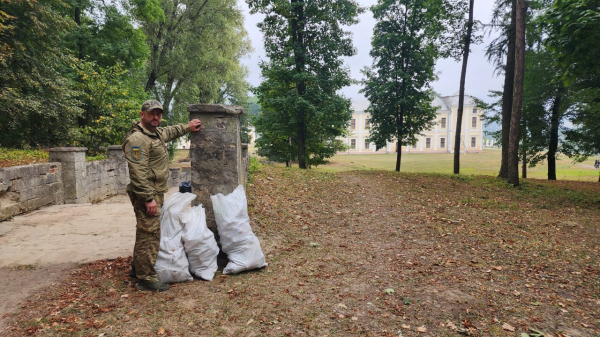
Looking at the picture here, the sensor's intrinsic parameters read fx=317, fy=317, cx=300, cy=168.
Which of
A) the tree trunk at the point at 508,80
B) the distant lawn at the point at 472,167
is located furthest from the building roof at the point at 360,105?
the tree trunk at the point at 508,80

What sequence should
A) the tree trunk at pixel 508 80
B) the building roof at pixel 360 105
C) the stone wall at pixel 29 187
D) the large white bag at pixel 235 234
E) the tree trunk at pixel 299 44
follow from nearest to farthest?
the large white bag at pixel 235 234 → the stone wall at pixel 29 187 → the tree trunk at pixel 508 80 → the tree trunk at pixel 299 44 → the building roof at pixel 360 105

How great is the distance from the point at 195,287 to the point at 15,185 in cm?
571

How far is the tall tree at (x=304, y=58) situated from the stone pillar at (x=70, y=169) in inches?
307

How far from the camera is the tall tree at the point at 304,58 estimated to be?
537 inches

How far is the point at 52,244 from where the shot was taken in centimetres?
468

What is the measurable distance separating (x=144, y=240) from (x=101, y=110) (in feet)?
43.9

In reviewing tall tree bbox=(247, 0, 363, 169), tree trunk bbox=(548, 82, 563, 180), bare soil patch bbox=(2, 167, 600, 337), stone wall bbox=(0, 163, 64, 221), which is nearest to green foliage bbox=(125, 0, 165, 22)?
tall tree bbox=(247, 0, 363, 169)

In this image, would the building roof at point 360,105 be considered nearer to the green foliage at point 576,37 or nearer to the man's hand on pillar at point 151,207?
the green foliage at point 576,37

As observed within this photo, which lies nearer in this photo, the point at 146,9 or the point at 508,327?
the point at 508,327

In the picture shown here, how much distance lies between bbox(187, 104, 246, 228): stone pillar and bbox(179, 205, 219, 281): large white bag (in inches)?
17.0

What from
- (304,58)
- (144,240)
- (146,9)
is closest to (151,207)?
(144,240)

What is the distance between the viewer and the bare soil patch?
2.90m

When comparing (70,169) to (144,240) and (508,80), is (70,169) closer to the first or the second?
(144,240)

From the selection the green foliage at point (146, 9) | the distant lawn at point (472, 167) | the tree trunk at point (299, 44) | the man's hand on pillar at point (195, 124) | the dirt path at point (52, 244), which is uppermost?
the green foliage at point (146, 9)
